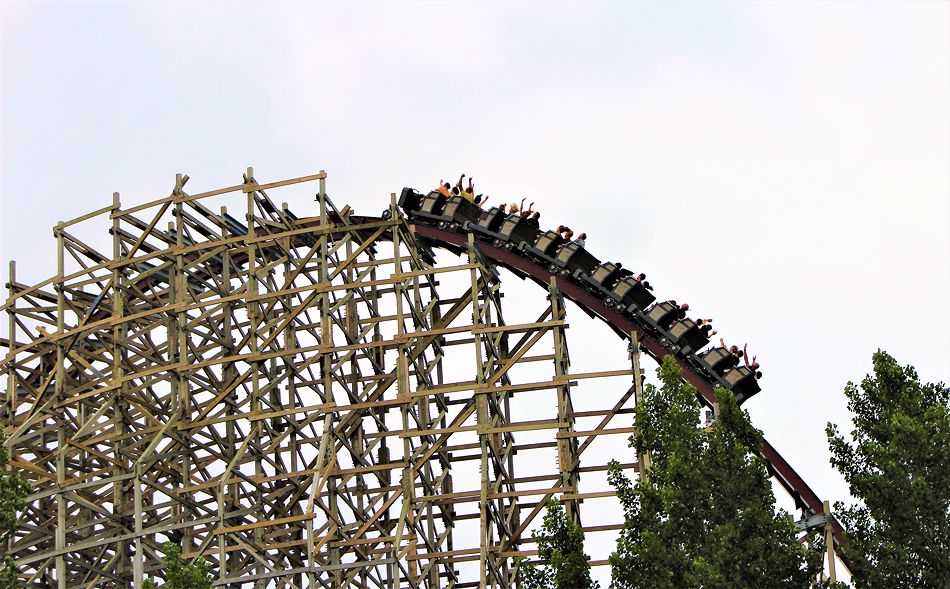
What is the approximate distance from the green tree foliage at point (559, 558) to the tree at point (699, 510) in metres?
0.52

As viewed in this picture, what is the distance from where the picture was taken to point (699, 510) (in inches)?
1310

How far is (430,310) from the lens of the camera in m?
41.0

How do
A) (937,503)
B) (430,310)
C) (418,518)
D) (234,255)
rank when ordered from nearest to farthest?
(937,503), (418,518), (430,310), (234,255)

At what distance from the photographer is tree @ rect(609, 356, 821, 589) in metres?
32.5

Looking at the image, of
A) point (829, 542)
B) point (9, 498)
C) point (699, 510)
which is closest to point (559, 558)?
point (699, 510)

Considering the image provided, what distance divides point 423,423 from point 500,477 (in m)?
1.81

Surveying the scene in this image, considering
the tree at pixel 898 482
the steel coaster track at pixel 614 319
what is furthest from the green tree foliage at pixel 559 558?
the steel coaster track at pixel 614 319

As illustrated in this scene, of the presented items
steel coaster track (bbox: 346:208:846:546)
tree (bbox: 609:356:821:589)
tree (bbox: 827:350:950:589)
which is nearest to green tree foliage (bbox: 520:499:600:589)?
tree (bbox: 609:356:821:589)

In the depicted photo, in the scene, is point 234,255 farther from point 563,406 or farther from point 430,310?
point 563,406

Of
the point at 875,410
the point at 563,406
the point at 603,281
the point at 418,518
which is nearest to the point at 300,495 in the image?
the point at 418,518

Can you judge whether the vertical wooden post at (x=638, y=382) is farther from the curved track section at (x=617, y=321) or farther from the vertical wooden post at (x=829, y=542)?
the vertical wooden post at (x=829, y=542)

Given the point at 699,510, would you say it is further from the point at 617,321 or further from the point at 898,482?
the point at 617,321

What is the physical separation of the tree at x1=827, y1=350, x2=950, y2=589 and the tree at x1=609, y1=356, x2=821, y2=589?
964 mm

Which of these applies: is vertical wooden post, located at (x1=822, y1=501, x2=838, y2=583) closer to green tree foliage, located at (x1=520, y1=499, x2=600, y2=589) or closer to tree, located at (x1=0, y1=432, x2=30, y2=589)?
green tree foliage, located at (x1=520, y1=499, x2=600, y2=589)
